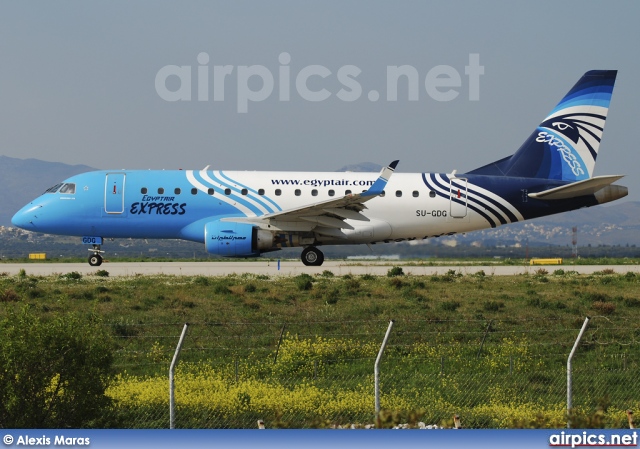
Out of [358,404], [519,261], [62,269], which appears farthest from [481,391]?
[519,261]

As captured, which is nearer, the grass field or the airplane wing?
the grass field

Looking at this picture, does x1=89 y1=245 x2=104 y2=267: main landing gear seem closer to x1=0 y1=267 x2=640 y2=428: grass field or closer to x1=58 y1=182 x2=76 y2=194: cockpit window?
x1=58 y1=182 x2=76 y2=194: cockpit window

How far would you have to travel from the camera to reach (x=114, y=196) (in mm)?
39438

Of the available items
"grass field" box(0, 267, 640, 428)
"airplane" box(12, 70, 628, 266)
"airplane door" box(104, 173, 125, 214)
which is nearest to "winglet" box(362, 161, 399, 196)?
"airplane" box(12, 70, 628, 266)

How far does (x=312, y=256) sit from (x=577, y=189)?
40.2 ft

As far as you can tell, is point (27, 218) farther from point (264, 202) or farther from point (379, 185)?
point (379, 185)

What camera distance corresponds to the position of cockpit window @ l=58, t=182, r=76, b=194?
40062 millimetres

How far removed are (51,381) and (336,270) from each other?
28.6 m

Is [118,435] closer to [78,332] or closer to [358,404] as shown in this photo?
[78,332]

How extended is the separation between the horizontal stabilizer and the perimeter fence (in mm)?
13642

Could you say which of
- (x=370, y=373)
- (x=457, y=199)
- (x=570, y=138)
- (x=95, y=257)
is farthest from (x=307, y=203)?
(x=370, y=373)

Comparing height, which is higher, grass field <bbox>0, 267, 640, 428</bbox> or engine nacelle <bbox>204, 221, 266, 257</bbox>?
engine nacelle <bbox>204, 221, 266, 257</bbox>

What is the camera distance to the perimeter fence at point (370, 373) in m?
16.2

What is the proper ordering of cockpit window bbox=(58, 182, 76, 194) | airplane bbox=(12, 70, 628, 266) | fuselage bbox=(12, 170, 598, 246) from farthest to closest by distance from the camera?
1. cockpit window bbox=(58, 182, 76, 194)
2. fuselage bbox=(12, 170, 598, 246)
3. airplane bbox=(12, 70, 628, 266)
